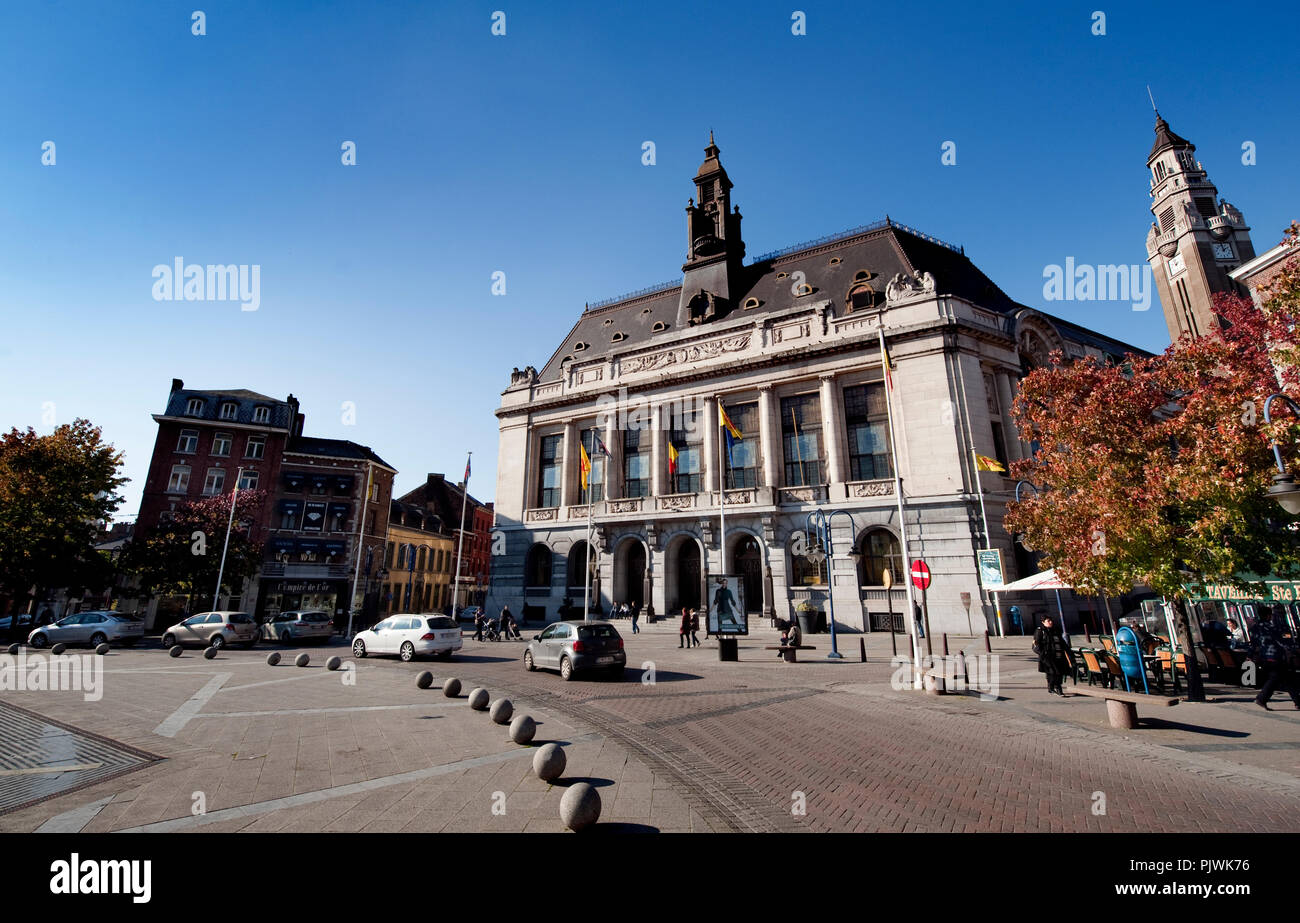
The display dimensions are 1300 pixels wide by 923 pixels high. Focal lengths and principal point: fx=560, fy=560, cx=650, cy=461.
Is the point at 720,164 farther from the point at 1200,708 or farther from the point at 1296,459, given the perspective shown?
the point at 1200,708

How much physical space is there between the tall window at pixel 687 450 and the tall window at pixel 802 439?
17.9 feet

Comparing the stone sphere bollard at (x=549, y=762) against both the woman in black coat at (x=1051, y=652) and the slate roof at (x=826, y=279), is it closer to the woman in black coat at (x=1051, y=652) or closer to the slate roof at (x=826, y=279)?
the woman in black coat at (x=1051, y=652)

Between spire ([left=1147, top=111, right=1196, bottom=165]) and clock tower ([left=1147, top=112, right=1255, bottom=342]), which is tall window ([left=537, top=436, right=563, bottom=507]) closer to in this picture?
clock tower ([left=1147, top=112, right=1255, bottom=342])

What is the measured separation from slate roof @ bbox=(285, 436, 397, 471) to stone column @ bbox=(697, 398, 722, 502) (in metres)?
29.7

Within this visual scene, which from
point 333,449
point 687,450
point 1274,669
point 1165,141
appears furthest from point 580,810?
point 1165,141

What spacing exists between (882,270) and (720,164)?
17783mm

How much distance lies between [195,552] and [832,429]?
39.3m

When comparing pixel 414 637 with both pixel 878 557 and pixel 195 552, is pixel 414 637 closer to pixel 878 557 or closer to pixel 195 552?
pixel 878 557

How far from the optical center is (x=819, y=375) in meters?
33.2

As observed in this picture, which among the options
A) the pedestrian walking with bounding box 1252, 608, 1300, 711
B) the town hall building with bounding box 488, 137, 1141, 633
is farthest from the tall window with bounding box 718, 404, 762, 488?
the pedestrian walking with bounding box 1252, 608, 1300, 711

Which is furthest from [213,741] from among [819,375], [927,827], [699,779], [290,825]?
[819,375]

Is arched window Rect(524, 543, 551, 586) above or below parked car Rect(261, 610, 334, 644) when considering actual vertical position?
above

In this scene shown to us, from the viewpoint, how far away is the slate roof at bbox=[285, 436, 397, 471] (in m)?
47.4
